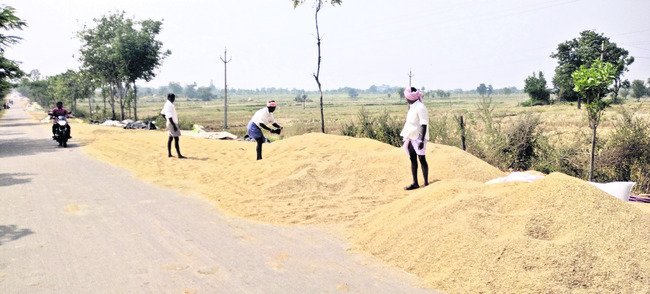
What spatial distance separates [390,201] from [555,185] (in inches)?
95.1

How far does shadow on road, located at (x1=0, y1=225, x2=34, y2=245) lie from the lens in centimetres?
479

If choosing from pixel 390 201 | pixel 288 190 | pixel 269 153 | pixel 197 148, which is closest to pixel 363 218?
pixel 390 201

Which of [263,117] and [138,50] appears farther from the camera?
[138,50]

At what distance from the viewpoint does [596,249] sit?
3.73 metres

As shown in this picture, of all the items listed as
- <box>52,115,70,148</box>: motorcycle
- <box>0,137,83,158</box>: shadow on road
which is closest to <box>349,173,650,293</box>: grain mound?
<box>0,137,83,158</box>: shadow on road

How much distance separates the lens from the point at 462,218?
4512 mm

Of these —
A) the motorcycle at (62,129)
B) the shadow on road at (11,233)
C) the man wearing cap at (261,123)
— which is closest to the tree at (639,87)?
the man wearing cap at (261,123)

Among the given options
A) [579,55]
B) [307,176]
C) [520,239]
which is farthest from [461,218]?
[579,55]

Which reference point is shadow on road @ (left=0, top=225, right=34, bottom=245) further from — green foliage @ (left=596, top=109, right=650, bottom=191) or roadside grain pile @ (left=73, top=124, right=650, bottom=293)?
green foliage @ (left=596, top=109, right=650, bottom=191)

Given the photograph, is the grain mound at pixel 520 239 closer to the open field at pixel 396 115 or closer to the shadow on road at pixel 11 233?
the shadow on road at pixel 11 233

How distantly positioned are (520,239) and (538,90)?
193 ft

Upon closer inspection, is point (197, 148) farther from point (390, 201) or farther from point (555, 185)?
point (555, 185)

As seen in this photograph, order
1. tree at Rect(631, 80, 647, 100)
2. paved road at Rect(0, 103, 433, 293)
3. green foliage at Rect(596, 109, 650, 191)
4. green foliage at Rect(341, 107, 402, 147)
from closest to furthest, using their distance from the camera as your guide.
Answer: paved road at Rect(0, 103, 433, 293) < green foliage at Rect(596, 109, 650, 191) < green foliage at Rect(341, 107, 402, 147) < tree at Rect(631, 80, 647, 100)

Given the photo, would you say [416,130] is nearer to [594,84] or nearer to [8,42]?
[594,84]
